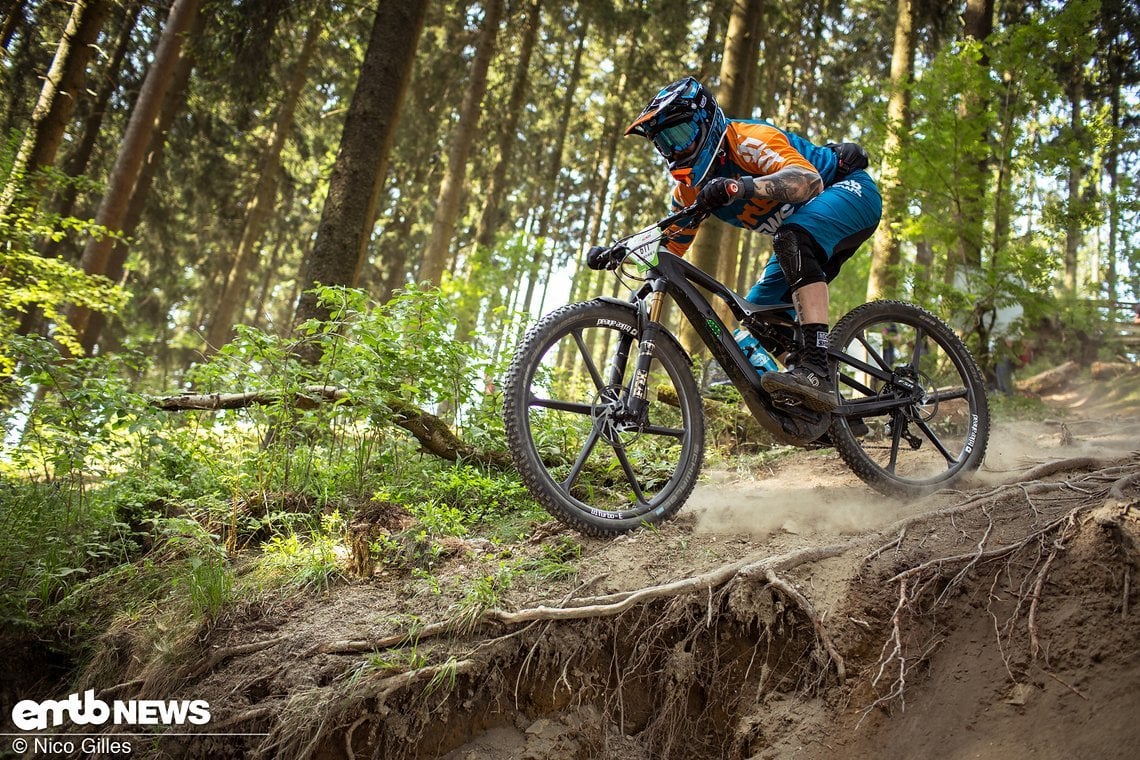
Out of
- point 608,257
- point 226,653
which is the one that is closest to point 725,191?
point 608,257

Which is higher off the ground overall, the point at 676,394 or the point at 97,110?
the point at 97,110

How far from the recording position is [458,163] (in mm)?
11719

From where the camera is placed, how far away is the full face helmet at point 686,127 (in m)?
3.46

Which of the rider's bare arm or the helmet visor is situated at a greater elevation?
the helmet visor

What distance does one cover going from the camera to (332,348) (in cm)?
430

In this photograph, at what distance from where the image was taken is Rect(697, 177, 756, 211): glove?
3.32m

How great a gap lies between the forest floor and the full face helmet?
79.1 inches

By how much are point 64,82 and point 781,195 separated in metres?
9.10

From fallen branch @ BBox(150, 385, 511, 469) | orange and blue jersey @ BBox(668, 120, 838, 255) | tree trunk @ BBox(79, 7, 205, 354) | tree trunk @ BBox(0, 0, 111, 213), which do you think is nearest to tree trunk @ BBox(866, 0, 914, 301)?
orange and blue jersey @ BBox(668, 120, 838, 255)

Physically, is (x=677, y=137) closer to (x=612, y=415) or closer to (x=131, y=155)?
(x=612, y=415)

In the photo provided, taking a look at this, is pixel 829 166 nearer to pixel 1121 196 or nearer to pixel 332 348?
pixel 332 348

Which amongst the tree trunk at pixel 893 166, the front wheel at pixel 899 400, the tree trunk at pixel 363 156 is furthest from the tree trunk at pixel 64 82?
the tree trunk at pixel 893 166

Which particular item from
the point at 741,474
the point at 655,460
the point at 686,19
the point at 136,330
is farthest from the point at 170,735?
the point at 136,330

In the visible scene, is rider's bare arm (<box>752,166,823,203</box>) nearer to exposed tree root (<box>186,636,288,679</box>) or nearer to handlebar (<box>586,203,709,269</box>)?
handlebar (<box>586,203,709,269</box>)
